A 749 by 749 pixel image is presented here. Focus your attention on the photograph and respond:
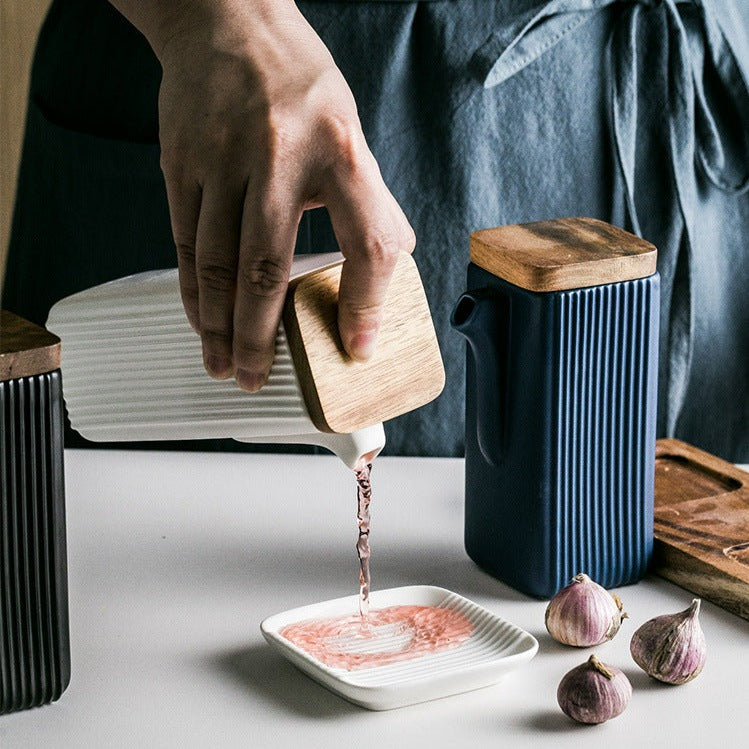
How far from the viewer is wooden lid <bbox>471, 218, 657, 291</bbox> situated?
88cm

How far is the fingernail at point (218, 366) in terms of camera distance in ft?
2.61

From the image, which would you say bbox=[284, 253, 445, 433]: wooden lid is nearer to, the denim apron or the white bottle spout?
the white bottle spout

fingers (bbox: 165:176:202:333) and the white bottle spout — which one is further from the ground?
fingers (bbox: 165:176:202:333)

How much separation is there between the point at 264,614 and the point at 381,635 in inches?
3.5

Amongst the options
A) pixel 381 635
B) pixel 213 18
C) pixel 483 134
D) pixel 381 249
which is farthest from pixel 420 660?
pixel 483 134

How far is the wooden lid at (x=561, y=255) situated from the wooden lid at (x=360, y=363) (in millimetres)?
94

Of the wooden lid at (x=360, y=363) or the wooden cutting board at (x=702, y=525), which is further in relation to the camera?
the wooden cutting board at (x=702, y=525)

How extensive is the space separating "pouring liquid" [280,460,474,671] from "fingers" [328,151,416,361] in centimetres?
11

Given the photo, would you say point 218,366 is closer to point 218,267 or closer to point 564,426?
point 218,267

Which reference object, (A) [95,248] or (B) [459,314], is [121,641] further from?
(A) [95,248]

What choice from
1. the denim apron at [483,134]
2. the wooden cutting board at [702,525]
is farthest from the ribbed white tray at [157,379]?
the denim apron at [483,134]

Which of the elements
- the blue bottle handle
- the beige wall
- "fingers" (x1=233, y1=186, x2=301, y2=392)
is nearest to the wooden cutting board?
the blue bottle handle

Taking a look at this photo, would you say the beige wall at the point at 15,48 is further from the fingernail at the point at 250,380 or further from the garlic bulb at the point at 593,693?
the garlic bulb at the point at 593,693

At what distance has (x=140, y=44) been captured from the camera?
1217 mm
